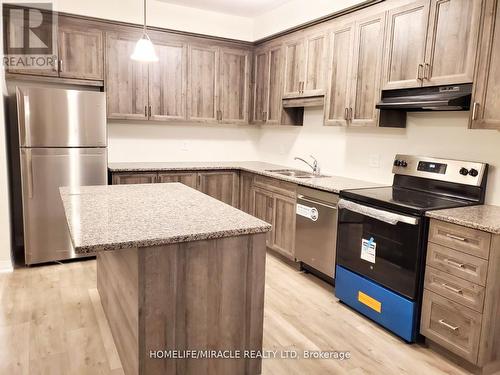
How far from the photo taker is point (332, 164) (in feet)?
13.1

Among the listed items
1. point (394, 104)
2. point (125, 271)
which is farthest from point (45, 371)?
point (394, 104)

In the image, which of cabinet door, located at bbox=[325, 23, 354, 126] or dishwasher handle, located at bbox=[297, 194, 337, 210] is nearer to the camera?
dishwasher handle, located at bbox=[297, 194, 337, 210]

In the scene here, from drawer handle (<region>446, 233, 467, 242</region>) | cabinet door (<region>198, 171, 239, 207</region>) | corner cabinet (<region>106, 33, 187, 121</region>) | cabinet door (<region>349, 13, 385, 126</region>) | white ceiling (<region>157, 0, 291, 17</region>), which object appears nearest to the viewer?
drawer handle (<region>446, 233, 467, 242</region>)

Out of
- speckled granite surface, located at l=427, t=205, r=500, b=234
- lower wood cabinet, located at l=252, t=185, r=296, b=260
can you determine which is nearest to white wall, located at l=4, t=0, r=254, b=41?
lower wood cabinet, located at l=252, t=185, r=296, b=260

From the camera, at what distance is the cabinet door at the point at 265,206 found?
13.1 ft

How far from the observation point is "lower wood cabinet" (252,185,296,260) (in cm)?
369

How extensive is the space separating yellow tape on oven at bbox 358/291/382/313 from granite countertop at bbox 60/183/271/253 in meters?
1.29

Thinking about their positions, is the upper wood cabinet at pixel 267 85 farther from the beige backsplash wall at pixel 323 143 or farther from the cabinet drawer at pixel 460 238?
the cabinet drawer at pixel 460 238

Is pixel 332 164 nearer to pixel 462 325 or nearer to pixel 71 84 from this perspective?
pixel 462 325

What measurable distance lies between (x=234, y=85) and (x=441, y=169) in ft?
9.27

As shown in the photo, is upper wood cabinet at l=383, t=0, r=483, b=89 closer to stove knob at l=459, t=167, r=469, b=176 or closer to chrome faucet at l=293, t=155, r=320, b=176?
stove knob at l=459, t=167, r=469, b=176

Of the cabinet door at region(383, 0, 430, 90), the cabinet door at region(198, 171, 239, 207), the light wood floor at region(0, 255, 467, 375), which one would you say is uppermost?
the cabinet door at region(383, 0, 430, 90)

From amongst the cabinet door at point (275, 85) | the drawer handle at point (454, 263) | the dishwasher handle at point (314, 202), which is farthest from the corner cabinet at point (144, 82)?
the drawer handle at point (454, 263)

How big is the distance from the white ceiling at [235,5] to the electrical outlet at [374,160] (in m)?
2.07
